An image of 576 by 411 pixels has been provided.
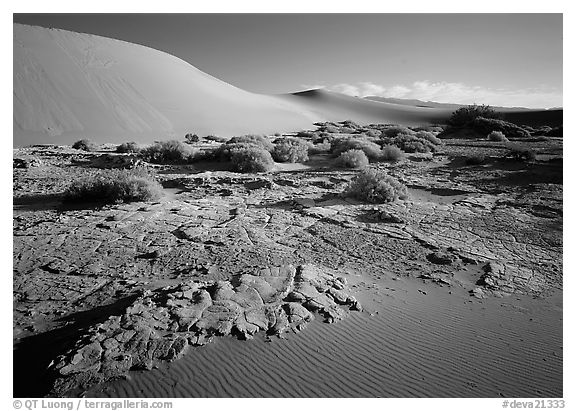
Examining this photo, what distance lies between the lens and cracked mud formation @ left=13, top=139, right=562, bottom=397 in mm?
2600

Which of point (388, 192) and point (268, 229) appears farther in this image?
point (388, 192)

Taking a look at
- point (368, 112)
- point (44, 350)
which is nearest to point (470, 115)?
point (44, 350)

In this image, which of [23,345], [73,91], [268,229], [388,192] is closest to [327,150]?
[388,192]

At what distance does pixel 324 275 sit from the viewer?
395 centimetres

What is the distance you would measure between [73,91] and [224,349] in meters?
28.1

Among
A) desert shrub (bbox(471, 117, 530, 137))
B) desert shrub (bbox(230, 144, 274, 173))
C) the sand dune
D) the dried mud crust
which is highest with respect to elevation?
desert shrub (bbox(471, 117, 530, 137))

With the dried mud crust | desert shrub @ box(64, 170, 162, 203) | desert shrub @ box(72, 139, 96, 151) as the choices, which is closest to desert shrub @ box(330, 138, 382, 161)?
desert shrub @ box(64, 170, 162, 203)

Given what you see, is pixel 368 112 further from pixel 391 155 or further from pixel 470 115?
pixel 391 155

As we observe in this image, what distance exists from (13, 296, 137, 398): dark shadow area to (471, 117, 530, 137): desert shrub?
2563 centimetres

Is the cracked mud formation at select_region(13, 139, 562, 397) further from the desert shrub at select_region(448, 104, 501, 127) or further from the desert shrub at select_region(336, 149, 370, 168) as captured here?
the desert shrub at select_region(448, 104, 501, 127)

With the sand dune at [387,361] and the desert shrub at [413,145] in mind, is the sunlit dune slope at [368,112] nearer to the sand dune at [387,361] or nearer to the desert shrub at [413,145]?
the desert shrub at [413,145]

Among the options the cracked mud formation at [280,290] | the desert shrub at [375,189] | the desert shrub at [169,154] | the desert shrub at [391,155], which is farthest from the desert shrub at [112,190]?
the desert shrub at [391,155]
